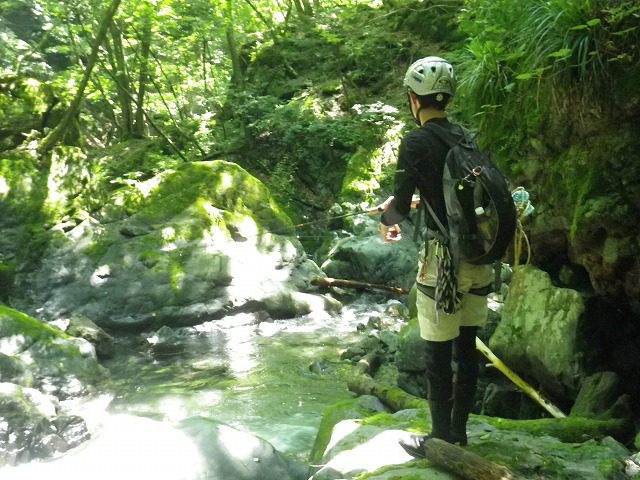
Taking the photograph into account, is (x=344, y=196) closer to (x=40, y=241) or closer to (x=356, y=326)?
(x=356, y=326)

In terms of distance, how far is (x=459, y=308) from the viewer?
10.0 feet

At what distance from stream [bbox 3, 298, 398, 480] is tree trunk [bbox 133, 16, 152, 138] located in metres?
8.63

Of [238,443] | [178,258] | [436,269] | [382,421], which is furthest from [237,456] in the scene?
[178,258]

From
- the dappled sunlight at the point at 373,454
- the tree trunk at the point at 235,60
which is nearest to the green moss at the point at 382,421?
the dappled sunlight at the point at 373,454

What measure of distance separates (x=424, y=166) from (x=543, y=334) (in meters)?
2.42

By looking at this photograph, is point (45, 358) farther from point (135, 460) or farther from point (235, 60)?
point (235, 60)

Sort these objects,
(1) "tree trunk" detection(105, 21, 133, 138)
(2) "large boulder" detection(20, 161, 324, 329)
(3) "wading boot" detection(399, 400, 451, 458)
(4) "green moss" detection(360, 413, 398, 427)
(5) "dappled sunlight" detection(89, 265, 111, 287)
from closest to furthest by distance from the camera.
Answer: (3) "wading boot" detection(399, 400, 451, 458)
(4) "green moss" detection(360, 413, 398, 427)
(2) "large boulder" detection(20, 161, 324, 329)
(5) "dappled sunlight" detection(89, 265, 111, 287)
(1) "tree trunk" detection(105, 21, 133, 138)

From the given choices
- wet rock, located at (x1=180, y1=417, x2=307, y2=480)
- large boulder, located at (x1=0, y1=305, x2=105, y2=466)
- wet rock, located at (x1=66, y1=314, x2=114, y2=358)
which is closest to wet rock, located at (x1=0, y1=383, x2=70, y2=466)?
large boulder, located at (x1=0, y1=305, x2=105, y2=466)

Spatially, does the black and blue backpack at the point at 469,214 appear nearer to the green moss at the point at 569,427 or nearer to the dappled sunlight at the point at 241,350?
the green moss at the point at 569,427

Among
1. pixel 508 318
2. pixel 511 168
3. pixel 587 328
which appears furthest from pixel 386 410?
pixel 511 168

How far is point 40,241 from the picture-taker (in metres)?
10.2

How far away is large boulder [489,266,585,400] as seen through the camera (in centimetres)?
456

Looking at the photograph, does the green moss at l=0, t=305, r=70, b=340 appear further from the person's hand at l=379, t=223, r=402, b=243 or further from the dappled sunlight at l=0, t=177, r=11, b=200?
the person's hand at l=379, t=223, r=402, b=243

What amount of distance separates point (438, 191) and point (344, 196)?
33.9 ft
